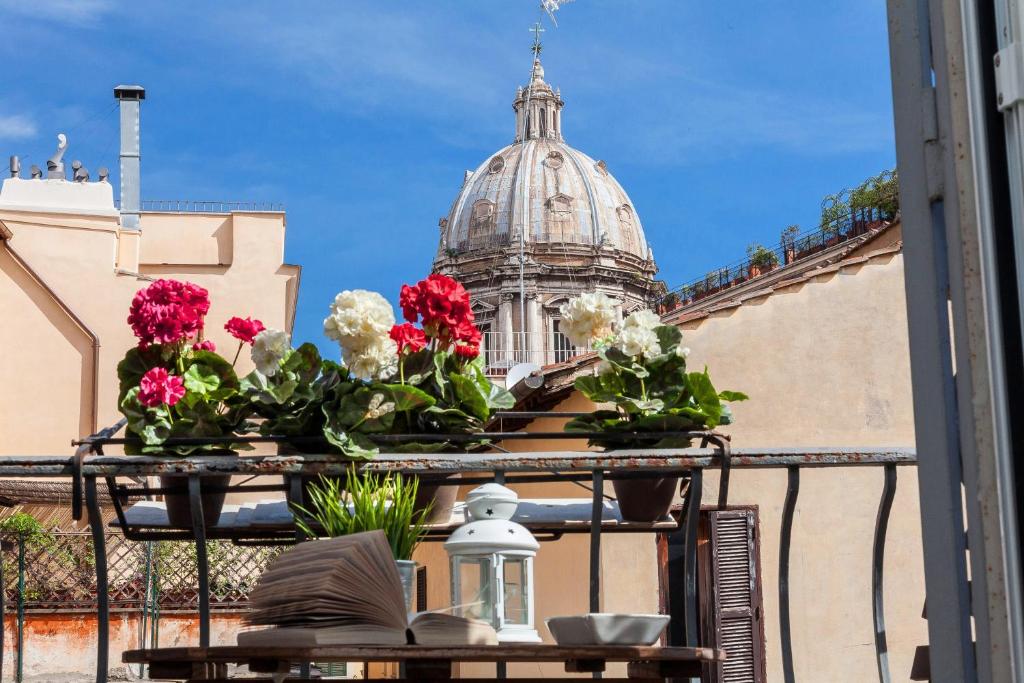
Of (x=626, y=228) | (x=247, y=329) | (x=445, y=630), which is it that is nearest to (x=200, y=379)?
(x=247, y=329)

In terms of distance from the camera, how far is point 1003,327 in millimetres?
1796

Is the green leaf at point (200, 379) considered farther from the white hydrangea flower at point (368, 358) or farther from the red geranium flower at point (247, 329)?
the white hydrangea flower at point (368, 358)

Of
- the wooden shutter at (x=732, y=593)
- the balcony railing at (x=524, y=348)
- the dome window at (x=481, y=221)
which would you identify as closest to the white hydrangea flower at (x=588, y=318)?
the wooden shutter at (x=732, y=593)

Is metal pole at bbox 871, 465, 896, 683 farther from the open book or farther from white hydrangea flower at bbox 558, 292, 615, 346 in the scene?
the open book

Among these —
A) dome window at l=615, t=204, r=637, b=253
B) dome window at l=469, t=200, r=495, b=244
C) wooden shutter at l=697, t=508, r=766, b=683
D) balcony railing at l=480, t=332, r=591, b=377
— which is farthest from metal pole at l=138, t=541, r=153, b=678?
dome window at l=615, t=204, r=637, b=253

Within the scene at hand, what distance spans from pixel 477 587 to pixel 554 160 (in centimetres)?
6461

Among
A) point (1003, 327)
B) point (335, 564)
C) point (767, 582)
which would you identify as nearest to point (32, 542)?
point (767, 582)

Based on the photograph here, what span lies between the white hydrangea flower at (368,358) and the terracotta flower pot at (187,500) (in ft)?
1.29

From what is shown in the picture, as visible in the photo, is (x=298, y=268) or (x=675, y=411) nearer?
(x=675, y=411)

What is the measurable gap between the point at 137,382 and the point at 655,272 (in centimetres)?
6193

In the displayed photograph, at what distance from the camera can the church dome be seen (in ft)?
207

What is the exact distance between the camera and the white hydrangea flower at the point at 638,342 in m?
3.38

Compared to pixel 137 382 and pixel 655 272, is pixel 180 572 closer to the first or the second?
pixel 137 382

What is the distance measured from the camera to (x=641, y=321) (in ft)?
11.2
